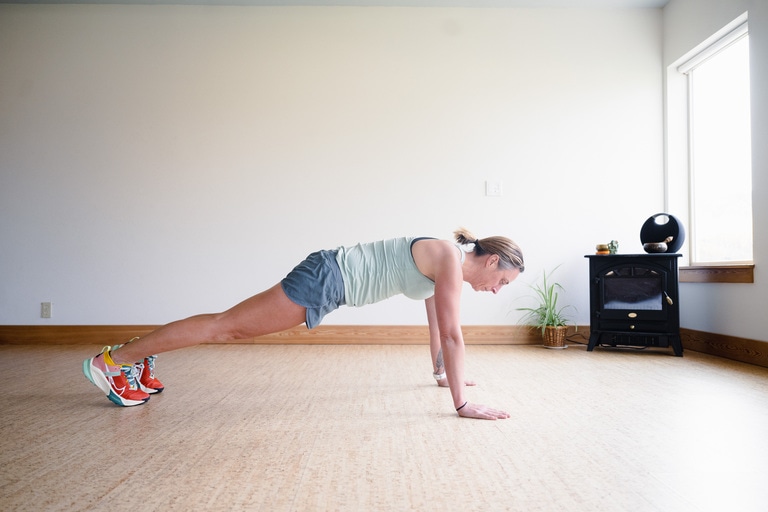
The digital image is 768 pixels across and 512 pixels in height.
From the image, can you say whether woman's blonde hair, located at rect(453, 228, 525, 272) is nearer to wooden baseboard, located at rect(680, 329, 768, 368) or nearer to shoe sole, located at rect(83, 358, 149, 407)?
shoe sole, located at rect(83, 358, 149, 407)

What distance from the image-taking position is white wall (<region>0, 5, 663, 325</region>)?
459 cm

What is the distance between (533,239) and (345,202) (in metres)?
1.51

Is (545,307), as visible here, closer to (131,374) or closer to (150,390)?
(150,390)

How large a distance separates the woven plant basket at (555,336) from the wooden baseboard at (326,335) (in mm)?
→ 177

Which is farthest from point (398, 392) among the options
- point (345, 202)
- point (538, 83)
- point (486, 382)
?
point (538, 83)

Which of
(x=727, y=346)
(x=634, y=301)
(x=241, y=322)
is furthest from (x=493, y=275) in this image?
(x=727, y=346)

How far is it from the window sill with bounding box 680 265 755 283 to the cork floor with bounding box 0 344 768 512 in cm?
60

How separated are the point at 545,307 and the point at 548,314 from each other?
Result: 76 mm

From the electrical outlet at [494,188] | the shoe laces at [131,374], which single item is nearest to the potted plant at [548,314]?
the electrical outlet at [494,188]

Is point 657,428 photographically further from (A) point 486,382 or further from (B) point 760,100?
(B) point 760,100

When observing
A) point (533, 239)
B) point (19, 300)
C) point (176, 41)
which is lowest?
point (19, 300)

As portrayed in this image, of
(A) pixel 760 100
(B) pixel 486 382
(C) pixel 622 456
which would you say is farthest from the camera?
(A) pixel 760 100

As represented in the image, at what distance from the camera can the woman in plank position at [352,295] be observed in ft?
7.00

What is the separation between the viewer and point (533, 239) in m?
4.58
